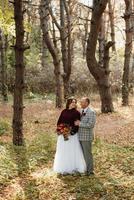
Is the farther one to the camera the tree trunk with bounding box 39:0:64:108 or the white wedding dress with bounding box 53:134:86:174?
the tree trunk with bounding box 39:0:64:108

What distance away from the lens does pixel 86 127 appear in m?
11.2

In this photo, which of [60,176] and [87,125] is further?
[60,176]

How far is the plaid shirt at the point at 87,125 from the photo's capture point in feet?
36.6

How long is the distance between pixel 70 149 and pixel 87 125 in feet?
2.87

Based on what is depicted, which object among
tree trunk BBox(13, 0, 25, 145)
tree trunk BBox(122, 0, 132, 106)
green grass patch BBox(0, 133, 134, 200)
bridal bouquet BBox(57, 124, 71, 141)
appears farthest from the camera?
tree trunk BBox(122, 0, 132, 106)

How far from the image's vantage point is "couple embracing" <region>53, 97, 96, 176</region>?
37.0 feet

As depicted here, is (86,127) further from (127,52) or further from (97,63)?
(127,52)

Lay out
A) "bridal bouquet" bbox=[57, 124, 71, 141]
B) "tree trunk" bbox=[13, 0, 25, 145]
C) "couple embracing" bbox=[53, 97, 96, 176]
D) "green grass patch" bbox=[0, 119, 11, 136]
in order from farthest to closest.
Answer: "green grass patch" bbox=[0, 119, 11, 136], "tree trunk" bbox=[13, 0, 25, 145], "bridal bouquet" bbox=[57, 124, 71, 141], "couple embracing" bbox=[53, 97, 96, 176]

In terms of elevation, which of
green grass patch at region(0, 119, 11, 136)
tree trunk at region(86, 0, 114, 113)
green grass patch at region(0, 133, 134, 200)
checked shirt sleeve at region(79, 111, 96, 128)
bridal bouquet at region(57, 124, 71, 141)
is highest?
tree trunk at region(86, 0, 114, 113)

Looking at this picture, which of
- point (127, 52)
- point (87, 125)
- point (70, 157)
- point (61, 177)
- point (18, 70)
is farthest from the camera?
point (127, 52)

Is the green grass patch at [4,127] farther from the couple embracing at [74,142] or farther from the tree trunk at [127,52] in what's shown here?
the tree trunk at [127,52]

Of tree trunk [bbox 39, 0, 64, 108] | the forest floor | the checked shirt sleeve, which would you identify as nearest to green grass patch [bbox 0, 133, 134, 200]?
the forest floor

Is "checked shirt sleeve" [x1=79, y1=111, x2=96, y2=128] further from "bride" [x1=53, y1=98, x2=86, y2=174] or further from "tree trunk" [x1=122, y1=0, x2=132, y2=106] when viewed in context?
"tree trunk" [x1=122, y1=0, x2=132, y2=106]

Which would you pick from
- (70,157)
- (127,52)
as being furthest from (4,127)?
(127,52)
